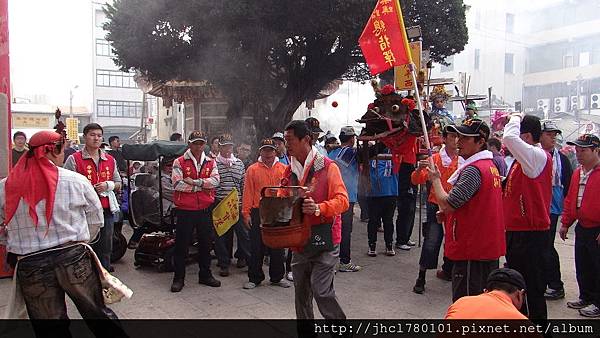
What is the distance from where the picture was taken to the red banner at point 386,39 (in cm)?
426

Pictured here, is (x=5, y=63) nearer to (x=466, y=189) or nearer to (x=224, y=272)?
(x=224, y=272)

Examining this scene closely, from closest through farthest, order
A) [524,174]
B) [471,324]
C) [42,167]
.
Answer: [471,324] < [42,167] < [524,174]

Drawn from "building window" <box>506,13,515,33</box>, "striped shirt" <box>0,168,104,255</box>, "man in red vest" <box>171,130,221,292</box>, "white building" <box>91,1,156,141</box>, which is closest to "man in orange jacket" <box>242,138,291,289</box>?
"man in red vest" <box>171,130,221,292</box>

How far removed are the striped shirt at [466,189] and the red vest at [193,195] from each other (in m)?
3.07

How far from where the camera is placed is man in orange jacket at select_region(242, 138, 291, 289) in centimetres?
544

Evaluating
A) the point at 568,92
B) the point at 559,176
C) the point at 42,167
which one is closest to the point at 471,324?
the point at 42,167

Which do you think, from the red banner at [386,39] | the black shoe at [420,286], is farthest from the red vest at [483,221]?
the black shoe at [420,286]

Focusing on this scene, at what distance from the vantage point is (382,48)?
4434 mm

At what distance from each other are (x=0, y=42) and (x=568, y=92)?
2573 centimetres

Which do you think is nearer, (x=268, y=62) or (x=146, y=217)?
(x=146, y=217)

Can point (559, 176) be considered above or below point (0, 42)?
below

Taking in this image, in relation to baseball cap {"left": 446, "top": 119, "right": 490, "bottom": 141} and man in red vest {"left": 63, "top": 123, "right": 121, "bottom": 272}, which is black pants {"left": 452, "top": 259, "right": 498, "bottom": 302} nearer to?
baseball cap {"left": 446, "top": 119, "right": 490, "bottom": 141}

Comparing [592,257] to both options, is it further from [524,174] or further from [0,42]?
[0,42]

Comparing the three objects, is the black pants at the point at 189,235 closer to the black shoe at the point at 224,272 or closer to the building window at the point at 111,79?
the black shoe at the point at 224,272
